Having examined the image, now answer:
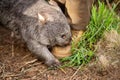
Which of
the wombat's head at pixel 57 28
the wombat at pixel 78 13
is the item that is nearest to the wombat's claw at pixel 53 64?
the wombat's head at pixel 57 28

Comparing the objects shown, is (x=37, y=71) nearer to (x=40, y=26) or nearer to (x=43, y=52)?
(x=43, y=52)

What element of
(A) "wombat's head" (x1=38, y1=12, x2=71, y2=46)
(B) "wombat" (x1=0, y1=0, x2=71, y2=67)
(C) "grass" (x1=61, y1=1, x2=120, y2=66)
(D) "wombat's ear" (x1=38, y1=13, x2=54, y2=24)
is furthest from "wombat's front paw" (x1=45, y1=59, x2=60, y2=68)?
(D) "wombat's ear" (x1=38, y1=13, x2=54, y2=24)

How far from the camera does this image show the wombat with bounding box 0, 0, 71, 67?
152 inches

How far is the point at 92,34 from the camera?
4109 millimetres

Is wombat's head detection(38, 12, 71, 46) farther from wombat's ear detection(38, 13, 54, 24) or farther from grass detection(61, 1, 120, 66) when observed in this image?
grass detection(61, 1, 120, 66)

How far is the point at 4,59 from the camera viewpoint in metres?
3.94

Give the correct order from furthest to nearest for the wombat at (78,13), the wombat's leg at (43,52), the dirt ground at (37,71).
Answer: the wombat at (78,13) < the wombat's leg at (43,52) < the dirt ground at (37,71)

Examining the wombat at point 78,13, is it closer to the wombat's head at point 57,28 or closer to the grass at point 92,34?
the grass at point 92,34

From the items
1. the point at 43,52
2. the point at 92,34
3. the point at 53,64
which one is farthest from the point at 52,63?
the point at 92,34

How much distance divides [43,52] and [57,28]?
32 cm

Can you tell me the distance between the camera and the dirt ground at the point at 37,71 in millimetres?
3709

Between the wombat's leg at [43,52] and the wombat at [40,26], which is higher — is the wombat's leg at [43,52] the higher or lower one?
the lower one

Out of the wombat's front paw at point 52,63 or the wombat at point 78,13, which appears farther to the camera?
the wombat at point 78,13

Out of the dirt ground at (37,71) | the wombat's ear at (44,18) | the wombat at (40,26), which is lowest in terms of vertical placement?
the dirt ground at (37,71)
